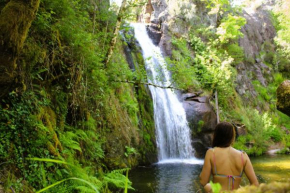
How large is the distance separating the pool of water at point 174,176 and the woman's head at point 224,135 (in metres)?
4.74

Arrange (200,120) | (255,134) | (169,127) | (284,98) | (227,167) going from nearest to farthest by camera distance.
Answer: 1. (227,167)
2. (284,98)
3. (169,127)
4. (200,120)
5. (255,134)

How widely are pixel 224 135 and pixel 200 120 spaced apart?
15.3 metres

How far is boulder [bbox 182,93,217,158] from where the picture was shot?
684 inches

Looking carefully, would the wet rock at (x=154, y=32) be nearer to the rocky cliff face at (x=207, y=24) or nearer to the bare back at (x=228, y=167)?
the rocky cliff face at (x=207, y=24)

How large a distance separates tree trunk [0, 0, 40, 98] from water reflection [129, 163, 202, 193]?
602 cm

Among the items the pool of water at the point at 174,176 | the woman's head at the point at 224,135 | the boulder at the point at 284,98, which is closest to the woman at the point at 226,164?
the woman's head at the point at 224,135

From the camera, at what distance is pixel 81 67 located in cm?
641

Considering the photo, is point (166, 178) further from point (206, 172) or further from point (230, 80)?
point (230, 80)

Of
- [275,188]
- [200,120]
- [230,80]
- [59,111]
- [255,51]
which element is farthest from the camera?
[255,51]

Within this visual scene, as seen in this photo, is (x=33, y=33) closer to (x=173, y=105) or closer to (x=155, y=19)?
(x=173, y=105)

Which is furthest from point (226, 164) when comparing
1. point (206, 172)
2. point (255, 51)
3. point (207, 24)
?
point (255, 51)

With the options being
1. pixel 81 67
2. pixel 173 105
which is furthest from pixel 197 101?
pixel 81 67

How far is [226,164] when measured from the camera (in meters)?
3.16

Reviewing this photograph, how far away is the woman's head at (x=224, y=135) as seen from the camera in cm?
320
